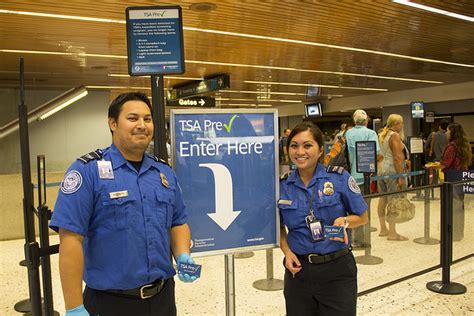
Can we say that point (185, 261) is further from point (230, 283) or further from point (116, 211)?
point (230, 283)

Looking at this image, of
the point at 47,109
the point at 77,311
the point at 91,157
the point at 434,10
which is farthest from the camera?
the point at 47,109

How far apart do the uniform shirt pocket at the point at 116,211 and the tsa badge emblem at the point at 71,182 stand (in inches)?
3.9

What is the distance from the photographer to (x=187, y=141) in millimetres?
2285

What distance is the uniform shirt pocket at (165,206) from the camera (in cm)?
178

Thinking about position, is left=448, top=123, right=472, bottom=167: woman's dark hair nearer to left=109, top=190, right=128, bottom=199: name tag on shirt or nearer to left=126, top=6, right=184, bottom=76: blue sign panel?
left=126, top=6, right=184, bottom=76: blue sign panel

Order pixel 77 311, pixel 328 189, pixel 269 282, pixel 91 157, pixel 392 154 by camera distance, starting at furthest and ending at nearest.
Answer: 1. pixel 392 154
2. pixel 269 282
3. pixel 328 189
4. pixel 91 157
5. pixel 77 311

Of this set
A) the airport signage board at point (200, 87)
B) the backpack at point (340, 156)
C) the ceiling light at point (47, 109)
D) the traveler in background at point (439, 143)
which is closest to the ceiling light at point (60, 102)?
the ceiling light at point (47, 109)

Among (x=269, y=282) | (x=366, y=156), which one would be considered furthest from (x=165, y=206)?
(x=366, y=156)

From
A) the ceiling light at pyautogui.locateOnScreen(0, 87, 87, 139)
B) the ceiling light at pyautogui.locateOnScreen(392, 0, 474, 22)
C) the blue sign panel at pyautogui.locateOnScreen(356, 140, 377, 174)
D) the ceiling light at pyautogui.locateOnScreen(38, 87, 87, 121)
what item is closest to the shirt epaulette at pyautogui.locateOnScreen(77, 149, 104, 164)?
the blue sign panel at pyautogui.locateOnScreen(356, 140, 377, 174)

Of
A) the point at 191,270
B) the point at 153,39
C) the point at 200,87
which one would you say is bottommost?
the point at 191,270

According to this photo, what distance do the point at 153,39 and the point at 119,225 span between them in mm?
1232

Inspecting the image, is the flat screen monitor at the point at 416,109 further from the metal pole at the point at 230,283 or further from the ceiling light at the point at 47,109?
the metal pole at the point at 230,283

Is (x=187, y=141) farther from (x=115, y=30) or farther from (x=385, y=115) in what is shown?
(x=385, y=115)

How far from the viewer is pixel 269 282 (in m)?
4.21
